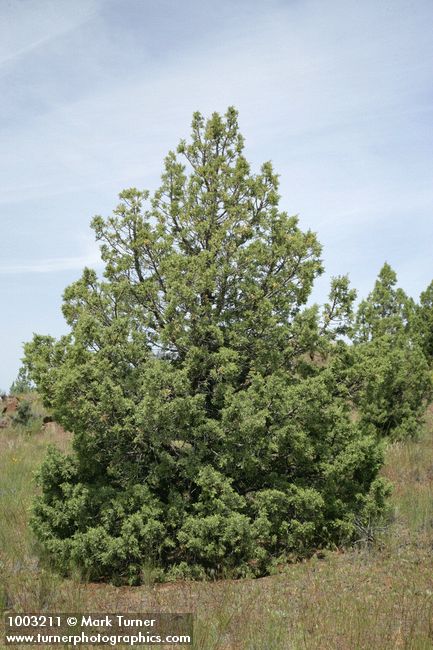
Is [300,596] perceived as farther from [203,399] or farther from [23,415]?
[23,415]

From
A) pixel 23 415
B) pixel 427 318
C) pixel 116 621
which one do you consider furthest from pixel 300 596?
pixel 427 318

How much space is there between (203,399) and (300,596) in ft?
8.49

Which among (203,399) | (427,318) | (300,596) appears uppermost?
(427,318)

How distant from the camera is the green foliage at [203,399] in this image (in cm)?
782

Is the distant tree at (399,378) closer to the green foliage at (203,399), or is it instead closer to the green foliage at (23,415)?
the green foliage at (203,399)

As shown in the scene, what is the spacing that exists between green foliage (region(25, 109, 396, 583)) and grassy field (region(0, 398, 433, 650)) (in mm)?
508

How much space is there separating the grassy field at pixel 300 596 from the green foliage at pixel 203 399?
51 cm

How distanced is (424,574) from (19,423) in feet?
51.3

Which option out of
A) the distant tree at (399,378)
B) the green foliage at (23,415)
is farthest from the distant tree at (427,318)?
the green foliage at (23,415)

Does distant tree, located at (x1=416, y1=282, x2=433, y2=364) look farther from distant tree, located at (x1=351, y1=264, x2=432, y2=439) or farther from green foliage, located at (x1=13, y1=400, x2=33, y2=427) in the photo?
green foliage, located at (x1=13, y1=400, x2=33, y2=427)

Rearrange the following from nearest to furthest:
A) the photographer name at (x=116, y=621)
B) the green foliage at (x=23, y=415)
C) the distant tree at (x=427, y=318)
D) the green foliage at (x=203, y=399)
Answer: the photographer name at (x=116, y=621)
the green foliage at (x=203, y=399)
the green foliage at (x=23, y=415)
the distant tree at (x=427, y=318)

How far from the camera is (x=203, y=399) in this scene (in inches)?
317

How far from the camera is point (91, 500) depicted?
8.08 metres

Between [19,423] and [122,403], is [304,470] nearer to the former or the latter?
[122,403]
